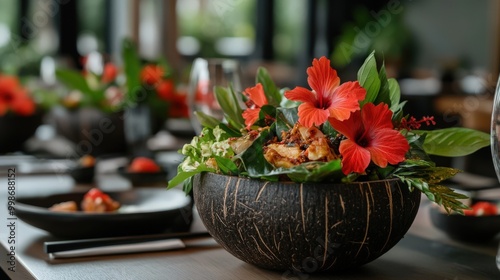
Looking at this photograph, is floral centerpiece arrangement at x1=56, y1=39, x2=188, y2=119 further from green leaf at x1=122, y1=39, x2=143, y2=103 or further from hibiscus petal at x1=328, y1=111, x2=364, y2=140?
hibiscus petal at x1=328, y1=111, x2=364, y2=140

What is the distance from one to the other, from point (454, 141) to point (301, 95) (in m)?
0.25

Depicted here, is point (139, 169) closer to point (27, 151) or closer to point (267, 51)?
point (27, 151)

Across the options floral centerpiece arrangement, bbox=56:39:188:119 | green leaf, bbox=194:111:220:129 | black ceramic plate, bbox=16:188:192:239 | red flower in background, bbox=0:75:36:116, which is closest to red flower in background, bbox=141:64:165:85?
floral centerpiece arrangement, bbox=56:39:188:119

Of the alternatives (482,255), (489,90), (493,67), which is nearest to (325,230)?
(482,255)

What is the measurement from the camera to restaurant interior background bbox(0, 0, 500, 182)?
613 centimetres

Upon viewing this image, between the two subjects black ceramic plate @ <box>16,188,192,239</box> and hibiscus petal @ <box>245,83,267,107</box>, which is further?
black ceramic plate @ <box>16,188,192,239</box>

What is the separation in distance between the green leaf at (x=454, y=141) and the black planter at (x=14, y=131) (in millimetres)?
1427

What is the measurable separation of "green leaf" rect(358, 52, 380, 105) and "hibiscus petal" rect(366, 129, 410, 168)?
8 centimetres

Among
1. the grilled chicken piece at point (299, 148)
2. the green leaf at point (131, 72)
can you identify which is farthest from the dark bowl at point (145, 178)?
the grilled chicken piece at point (299, 148)

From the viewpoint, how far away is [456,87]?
22.6 feet

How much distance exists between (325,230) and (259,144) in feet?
0.39

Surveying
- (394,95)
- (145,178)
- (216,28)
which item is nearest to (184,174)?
(394,95)

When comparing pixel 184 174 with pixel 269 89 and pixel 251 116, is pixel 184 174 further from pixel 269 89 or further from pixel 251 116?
pixel 269 89

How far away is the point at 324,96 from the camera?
0.85 meters
